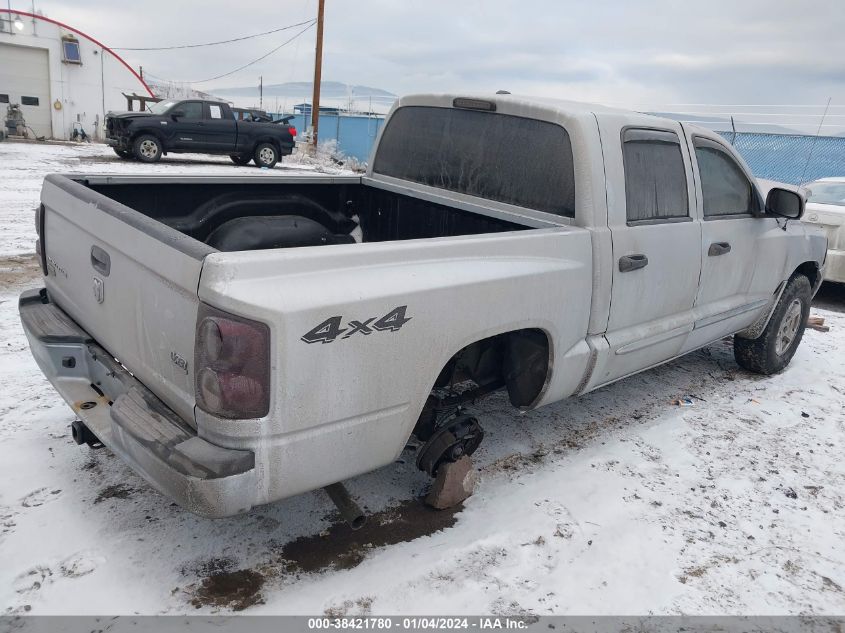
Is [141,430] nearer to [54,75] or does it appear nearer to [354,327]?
[354,327]

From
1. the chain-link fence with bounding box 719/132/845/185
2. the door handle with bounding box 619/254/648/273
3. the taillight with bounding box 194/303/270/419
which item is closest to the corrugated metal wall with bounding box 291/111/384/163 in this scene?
the chain-link fence with bounding box 719/132/845/185

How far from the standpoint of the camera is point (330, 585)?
2.59 m

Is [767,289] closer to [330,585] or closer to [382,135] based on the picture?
[382,135]

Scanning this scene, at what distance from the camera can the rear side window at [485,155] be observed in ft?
11.0

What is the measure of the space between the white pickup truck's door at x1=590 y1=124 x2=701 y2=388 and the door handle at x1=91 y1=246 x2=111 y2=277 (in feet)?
7.90

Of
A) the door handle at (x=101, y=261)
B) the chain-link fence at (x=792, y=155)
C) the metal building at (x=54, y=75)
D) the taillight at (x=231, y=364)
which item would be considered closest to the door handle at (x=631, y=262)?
the taillight at (x=231, y=364)

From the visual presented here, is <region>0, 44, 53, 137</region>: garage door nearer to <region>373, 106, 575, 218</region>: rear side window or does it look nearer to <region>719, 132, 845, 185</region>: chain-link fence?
<region>719, 132, 845, 185</region>: chain-link fence

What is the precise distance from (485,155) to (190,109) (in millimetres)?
15953

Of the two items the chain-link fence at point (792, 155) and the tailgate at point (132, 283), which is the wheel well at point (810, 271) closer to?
the tailgate at point (132, 283)

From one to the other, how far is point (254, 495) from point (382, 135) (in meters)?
3.02

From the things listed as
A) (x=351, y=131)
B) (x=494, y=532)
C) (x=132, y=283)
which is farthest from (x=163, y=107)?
(x=494, y=532)

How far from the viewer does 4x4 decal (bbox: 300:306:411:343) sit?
215 cm

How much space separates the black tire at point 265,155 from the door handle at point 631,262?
16.8m

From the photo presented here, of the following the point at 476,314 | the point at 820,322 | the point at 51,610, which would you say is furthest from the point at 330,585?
the point at 820,322
